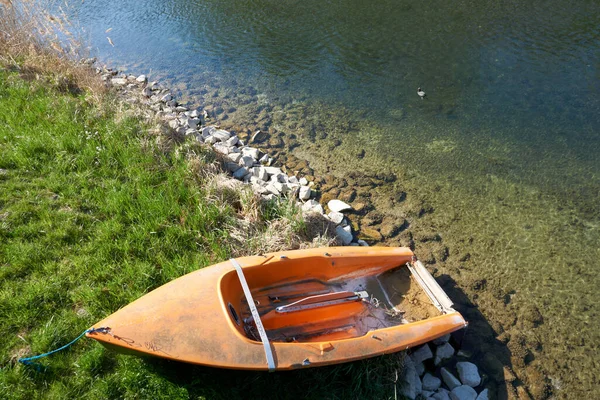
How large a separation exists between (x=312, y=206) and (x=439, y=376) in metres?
2.29

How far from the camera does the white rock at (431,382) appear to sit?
3531 millimetres

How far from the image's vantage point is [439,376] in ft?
12.1

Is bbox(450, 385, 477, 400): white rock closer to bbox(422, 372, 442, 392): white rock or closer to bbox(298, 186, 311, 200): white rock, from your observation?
bbox(422, 372, 442, 392): white rock

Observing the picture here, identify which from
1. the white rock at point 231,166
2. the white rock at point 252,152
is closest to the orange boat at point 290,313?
the white rock at point 231,166

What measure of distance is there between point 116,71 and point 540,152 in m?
7.71

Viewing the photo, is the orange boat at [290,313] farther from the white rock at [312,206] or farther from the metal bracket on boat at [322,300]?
the white rock at [312,206]

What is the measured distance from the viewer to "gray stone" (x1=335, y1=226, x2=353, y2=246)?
475cm

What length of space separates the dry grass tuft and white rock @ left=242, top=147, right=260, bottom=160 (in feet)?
7.38

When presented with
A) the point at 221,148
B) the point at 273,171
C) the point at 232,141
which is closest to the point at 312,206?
the point at 273,171

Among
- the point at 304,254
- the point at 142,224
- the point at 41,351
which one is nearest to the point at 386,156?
the point at 304,254

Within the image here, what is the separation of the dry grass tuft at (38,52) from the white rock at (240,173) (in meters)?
2.44

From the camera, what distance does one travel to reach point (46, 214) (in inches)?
160

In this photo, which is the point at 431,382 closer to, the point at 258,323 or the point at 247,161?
the point at 258,323

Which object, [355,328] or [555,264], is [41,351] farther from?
[555,264]
